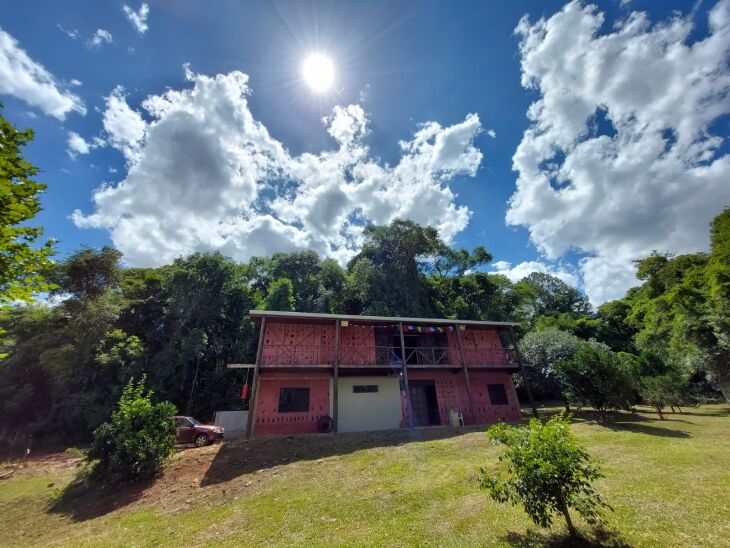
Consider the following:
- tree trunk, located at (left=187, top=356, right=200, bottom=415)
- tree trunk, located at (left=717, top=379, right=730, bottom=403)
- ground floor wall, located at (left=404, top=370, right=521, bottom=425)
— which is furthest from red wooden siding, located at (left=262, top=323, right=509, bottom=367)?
tree trunk, located at (left=717, top=379, right=730, bottom=403)

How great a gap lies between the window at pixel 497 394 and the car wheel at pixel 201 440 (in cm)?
1451

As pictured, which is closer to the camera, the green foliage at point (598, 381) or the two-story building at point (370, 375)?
the green foliage at point (598, 381)

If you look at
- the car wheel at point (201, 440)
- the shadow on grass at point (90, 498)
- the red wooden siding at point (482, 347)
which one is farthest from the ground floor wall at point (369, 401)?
the shadow on grass at point (90, 498)

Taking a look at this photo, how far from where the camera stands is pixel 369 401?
603 inches

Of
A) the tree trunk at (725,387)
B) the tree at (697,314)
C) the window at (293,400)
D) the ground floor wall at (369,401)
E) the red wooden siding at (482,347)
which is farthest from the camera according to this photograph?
the tree trunk at (725,387)

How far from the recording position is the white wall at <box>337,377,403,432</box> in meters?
14.7

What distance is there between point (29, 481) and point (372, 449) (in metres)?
12.3

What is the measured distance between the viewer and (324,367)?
1395cm

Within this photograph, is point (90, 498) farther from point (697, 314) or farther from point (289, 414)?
point (697, 314)

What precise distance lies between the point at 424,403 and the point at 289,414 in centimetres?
731

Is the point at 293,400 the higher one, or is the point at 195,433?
the point at 293,400

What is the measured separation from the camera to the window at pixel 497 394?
1705 centimetres

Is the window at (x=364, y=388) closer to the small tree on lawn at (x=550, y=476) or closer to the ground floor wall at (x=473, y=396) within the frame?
the ground floor wall at (x=473, y=396)

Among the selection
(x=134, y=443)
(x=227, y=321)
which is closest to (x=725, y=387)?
(x=134, y=443)
